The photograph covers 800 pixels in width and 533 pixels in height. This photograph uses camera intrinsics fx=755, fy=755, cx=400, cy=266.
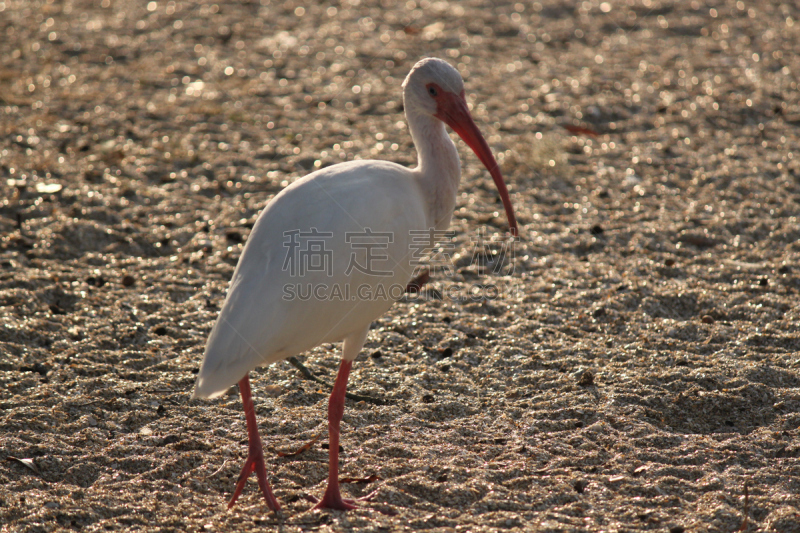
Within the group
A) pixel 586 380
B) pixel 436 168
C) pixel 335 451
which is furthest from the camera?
pixel 586 380

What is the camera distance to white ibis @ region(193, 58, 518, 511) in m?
3.26

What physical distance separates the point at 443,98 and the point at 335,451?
1.89 m

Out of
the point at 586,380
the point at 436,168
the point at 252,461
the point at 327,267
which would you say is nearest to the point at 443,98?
the point at 436,168

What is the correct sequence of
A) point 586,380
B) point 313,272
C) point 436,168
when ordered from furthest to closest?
point 586,380, point 436,168, point 313,272

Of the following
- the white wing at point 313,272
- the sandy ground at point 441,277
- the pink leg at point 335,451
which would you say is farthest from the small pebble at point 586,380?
the pink leg at point 335,451

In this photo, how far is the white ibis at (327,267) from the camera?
3.26 m

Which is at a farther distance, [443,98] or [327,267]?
[443,98]

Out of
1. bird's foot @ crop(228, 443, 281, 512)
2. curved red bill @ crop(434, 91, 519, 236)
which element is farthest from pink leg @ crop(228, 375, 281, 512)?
curved red bill @ crop(434, 91, 519, 236)

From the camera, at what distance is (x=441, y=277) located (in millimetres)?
5594

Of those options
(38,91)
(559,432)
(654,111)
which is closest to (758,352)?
(559,432)

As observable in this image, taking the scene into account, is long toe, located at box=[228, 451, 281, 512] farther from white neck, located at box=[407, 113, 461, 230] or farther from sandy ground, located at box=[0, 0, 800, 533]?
white neck, located at box=[407, 113, 461, 230]

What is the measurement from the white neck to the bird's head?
7cm

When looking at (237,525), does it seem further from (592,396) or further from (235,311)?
(592,396)

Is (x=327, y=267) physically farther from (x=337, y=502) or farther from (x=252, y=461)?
(x=337, y=502)
